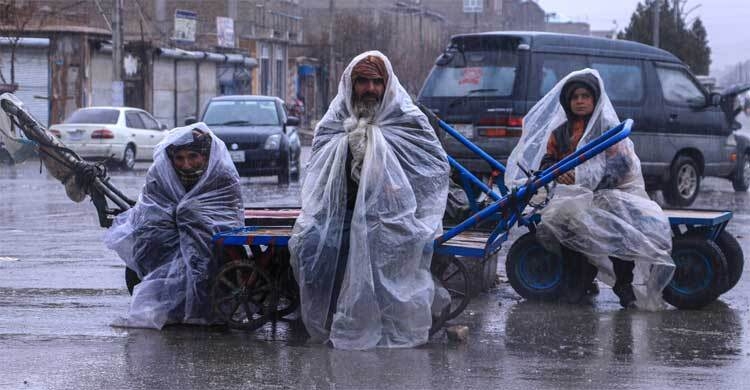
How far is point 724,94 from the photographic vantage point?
1667cm

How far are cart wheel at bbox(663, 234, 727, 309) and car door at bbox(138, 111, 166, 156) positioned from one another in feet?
66.9

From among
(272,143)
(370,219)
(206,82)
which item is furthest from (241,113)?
(206,82)

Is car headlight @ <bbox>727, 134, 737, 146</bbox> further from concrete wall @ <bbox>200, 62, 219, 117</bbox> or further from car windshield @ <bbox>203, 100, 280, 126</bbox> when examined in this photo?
concrete wall @ <bbox>200, 62, 219, 117</bbox>

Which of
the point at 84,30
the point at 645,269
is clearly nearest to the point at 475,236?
the point at 645,269

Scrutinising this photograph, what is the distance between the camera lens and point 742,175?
19859 mm

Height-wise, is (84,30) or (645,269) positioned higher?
(84,30)

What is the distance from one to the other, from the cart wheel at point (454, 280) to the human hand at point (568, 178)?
84cm

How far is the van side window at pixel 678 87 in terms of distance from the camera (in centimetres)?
1594

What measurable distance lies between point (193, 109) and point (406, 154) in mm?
39646

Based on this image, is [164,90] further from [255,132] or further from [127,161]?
[255,132]

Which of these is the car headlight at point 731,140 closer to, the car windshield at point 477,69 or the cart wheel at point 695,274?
the car windshield at point 477,69

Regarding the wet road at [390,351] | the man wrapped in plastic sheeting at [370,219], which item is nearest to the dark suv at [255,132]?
the wet road at [390,351]

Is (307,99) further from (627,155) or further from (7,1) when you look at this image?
(627,155)

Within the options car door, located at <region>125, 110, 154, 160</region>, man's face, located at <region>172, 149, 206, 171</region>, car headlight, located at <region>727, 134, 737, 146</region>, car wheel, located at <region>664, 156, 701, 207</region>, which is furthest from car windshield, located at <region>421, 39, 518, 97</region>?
car door, located at <region>125, 110, 154, 160</region>
